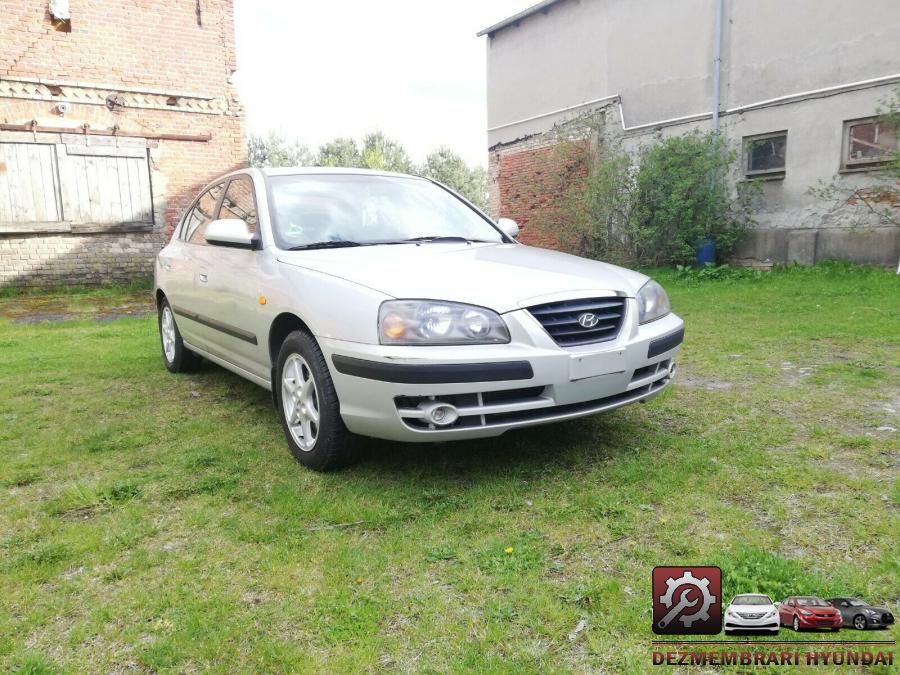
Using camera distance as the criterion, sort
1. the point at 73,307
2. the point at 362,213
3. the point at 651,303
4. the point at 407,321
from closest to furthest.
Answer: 1. the point at 407,321
2. the point at 651,303
3. the point at 362,213
4. the point at 73,307

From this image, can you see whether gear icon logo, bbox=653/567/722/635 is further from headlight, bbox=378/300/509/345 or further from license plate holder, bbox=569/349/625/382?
headlight, bbox=378/300/509/345

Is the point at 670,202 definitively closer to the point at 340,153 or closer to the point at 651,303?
the point at 651,303

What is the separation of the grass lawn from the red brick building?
25.1ft

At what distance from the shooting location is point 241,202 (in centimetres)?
413

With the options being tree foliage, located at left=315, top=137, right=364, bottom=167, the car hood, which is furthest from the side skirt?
tree foliage, located at left=315, top=137, right=364, bottom=167

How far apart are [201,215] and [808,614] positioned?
175 inches

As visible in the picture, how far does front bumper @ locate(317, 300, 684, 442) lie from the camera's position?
2.67 m

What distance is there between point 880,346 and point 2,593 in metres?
6.14

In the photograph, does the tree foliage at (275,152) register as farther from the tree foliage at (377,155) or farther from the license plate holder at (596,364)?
the license plate holder at (596,364)

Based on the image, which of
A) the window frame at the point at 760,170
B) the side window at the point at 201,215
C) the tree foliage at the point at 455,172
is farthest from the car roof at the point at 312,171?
the tree foliage at the point at 455,172

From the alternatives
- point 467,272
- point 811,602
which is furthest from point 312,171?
point 811,602

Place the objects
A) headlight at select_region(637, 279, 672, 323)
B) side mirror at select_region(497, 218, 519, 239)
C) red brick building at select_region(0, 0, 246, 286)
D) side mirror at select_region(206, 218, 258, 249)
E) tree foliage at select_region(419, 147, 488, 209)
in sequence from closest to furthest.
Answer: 1. headlight at select_region(637, 279, 672, 323)
2. side mirror at select_region(206, 218, 258, 249)
3. side mirror at select_region(497, 218, 519, 239)
4. red brick building at select_region(0, 0, 246, 286)
5. tree foliage at select_region(419, 147, 488, 209)

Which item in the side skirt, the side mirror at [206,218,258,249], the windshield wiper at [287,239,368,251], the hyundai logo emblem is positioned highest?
the side mirror at [206,218,258,249]

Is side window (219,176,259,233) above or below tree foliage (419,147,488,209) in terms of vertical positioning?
below
